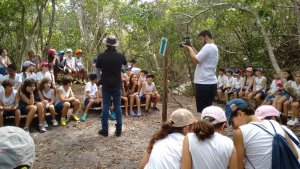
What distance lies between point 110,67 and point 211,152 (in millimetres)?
3752

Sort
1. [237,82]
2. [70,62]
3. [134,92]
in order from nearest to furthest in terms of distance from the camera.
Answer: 1. [134,92]
2. [237,82]
3. [70,62]

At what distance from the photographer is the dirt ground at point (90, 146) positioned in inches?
207

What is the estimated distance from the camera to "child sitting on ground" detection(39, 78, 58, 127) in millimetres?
6875

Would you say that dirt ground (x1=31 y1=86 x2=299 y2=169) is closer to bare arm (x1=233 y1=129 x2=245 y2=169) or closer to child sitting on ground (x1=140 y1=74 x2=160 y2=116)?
child sitting on ground (x1=140 y1=74 x2=160 y2=116)

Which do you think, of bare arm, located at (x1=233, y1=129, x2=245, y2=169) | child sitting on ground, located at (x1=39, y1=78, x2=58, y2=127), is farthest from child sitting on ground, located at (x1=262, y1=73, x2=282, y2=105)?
bare arm, located at (x1=233, y1=129, x2=245, y2=169)

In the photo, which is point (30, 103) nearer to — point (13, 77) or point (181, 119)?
point (13, 77)

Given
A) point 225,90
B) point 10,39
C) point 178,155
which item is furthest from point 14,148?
point 10,39

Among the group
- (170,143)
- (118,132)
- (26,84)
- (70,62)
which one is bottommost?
(118,132)

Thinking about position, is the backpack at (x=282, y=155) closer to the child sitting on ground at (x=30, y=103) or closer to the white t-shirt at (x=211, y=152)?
the white t-shirt at (x=211, y=152)

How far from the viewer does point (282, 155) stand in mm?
2662

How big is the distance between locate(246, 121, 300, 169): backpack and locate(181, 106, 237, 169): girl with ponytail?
0.40m

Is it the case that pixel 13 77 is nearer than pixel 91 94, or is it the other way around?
pixel 13 77

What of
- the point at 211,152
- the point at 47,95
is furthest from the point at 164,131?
the point at 47,95

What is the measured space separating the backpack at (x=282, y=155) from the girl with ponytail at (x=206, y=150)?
0.40 meters
